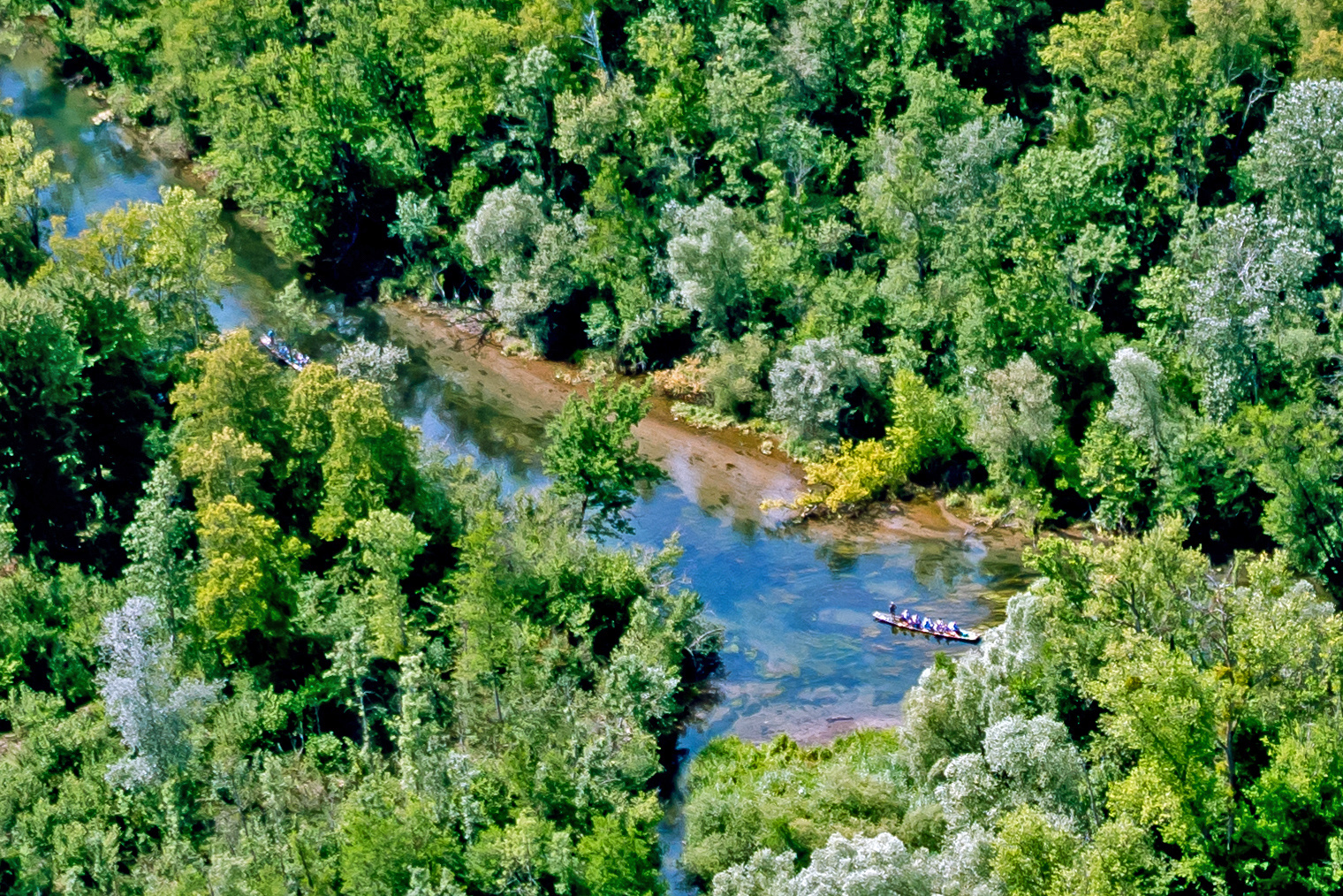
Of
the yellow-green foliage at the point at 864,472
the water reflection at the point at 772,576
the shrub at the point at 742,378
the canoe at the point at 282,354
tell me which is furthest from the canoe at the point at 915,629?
the canoe at the point at 282,354

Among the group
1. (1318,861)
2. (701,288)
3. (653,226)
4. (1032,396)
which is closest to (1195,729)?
(1318,861)

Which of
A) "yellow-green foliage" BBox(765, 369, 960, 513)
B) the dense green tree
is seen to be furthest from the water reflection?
the dense green tree

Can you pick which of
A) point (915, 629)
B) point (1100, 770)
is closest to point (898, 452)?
point (915, 629)

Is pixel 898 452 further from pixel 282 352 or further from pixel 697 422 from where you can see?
pixel 282 352

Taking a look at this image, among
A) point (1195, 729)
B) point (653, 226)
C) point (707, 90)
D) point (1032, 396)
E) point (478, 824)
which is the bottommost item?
point (478, 824)

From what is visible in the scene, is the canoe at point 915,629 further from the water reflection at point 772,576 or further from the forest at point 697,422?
the forest at point 697,422

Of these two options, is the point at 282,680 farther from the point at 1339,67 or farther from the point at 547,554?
the point at 1339,67

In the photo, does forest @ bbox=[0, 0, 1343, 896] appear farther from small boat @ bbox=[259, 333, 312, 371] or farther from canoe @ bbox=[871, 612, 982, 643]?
canoe @ bbox=[871, 612, 982, 643]
